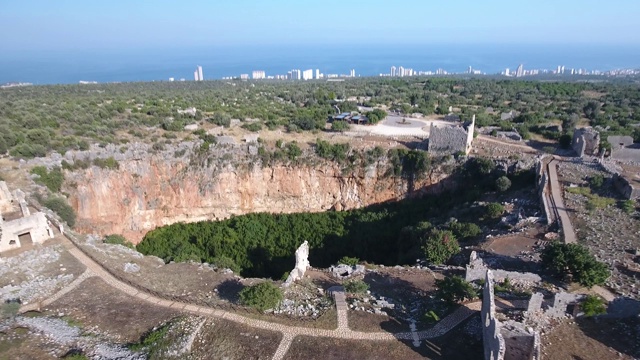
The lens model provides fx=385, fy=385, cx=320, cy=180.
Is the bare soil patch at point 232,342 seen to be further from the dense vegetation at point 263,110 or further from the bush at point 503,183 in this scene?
the dense vegetation at point 263,110

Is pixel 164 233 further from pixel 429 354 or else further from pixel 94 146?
pixel 429 354

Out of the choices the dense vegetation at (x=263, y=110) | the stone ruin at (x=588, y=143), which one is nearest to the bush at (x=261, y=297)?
the dense vegetation at (x=263, y=110)

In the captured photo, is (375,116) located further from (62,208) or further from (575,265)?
(62,208)

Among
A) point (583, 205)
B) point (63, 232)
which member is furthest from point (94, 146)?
point (583, 205)

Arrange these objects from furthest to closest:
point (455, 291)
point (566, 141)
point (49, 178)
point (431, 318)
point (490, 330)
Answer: point (566, 141) < point (49, 178) < point (455, 291) < point (431, 318) < point (490, 330)

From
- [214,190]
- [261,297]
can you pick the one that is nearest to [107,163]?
[214,190]

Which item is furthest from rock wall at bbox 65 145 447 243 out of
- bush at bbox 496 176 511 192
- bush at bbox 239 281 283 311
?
bush at bbox 239 281 283 311

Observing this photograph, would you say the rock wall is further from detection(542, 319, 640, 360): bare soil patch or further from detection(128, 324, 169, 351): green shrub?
detection(542, 319, 640, 360): bare soil patch
